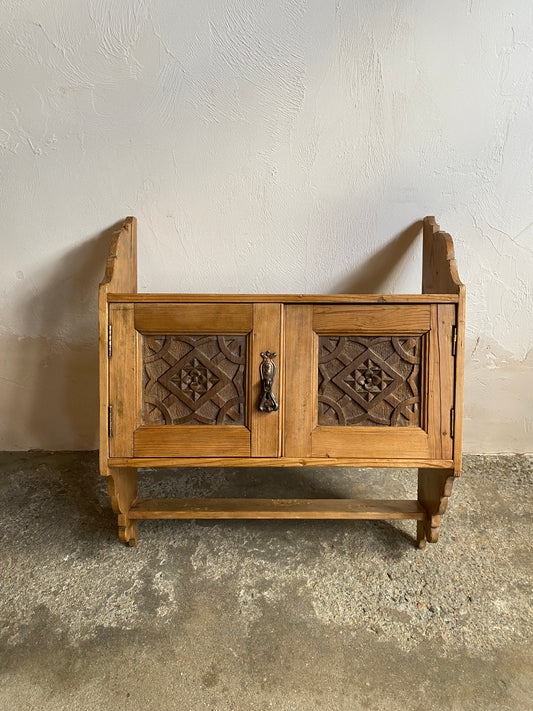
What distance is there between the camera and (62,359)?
1.90 meters

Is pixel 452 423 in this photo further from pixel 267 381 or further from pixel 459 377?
pixel 267 381

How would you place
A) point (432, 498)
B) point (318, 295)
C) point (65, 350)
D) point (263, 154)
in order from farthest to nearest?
point (65, 350), point (263, 154), point (432, 498), point (318, 295)

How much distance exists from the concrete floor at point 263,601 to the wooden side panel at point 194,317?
79 cm

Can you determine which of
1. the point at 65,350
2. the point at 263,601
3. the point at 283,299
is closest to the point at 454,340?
the point at 283,299

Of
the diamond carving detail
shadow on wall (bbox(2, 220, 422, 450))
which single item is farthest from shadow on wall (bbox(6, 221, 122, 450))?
the diamond carving detail

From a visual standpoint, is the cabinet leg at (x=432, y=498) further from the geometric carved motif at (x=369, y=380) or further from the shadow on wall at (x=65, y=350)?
the shadow on wall at (x=65, y=350)

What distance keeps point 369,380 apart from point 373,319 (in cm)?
20

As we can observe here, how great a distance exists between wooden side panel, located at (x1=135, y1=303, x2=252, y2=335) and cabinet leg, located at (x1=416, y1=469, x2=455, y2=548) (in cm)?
81

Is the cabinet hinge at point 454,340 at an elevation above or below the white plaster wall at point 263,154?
below

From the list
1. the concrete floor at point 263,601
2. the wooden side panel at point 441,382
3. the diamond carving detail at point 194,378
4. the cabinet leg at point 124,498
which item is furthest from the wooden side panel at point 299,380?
the cabinet leg at point 124,498

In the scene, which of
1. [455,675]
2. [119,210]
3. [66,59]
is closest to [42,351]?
[119,210]

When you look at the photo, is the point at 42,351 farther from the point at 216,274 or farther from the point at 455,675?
the point at 455,675

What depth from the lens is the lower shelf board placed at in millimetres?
1536

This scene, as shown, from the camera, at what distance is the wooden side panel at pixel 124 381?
4.51 feet
